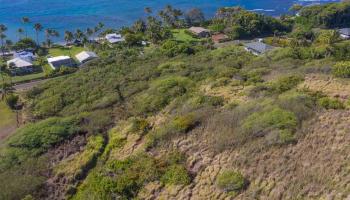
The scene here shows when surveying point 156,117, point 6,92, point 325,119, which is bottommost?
point 6,92

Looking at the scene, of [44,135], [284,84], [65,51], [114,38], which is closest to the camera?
[284,84]

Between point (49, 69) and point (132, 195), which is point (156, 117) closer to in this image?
point (132, 195)

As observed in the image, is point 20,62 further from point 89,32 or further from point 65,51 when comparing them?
point 89,32

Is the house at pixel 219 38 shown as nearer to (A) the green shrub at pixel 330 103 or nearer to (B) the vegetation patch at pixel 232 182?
(A) the green shrub at pixel 330 103

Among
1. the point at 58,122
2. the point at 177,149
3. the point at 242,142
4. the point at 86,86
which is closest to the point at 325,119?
the point at 242,142

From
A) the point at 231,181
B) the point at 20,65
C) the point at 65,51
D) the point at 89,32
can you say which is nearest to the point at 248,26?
the point at 89,32

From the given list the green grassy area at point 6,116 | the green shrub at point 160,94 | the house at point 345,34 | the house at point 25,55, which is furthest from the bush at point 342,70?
the house at point 25,55
